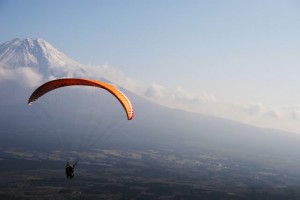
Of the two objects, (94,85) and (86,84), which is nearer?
(94,85)

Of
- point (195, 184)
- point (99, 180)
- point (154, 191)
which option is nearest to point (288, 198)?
point (195, 184)

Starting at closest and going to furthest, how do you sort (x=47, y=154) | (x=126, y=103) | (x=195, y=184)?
(x=126, y=103) → (x=195, y=184) → (x=47, y=154)

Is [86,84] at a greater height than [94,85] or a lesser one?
greater

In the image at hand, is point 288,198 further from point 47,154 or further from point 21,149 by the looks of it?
point 21,149

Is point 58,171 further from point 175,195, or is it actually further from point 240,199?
point 240,199

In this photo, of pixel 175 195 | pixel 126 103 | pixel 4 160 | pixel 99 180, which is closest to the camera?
pixel 126 103

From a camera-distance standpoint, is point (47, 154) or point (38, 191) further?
point (47, 154)

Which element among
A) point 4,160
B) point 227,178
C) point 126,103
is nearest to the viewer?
point 126,103

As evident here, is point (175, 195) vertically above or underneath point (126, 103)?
underneath

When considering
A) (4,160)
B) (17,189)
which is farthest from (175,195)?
(4,160)
